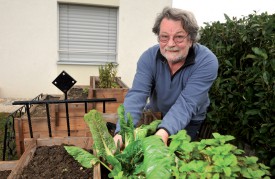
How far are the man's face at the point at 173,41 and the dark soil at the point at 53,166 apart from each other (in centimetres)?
95

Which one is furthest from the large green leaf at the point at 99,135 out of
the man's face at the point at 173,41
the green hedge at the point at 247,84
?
the green hedge at the point at 247,84

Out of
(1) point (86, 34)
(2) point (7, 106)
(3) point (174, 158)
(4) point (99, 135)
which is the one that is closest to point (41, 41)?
(1) point (86, 34)

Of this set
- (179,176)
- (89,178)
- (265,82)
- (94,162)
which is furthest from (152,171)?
(265,82)

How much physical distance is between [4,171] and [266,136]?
2.31m

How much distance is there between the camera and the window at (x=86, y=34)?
719 cm

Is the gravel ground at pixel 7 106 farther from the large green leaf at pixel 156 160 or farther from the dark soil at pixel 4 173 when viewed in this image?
the large green leaf at pixel 156 160

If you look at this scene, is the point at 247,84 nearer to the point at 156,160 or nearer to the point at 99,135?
the point at 99,135

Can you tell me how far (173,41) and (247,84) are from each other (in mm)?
1533

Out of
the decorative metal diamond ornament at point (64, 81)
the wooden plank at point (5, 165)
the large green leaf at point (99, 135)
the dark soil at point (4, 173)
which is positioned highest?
the decorative metal diamond ornament at point (64, 81)

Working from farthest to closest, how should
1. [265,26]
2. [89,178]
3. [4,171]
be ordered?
[265,26], [4,171], [89,178]

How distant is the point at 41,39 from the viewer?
7074 millimetres

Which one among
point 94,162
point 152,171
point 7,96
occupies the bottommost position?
point 7,96

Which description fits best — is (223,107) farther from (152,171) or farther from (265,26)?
(152,171)

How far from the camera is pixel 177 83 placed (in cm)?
213
